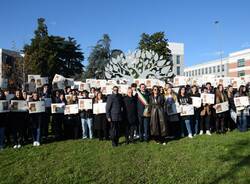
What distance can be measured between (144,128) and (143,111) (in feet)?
1.94

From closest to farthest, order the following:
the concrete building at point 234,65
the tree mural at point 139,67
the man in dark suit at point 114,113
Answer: the man in dark suit at point 114,113 → the tree mural at point 139,67 → the concrete building at point 234,65

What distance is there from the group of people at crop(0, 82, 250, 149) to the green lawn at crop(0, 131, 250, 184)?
26.3 inches

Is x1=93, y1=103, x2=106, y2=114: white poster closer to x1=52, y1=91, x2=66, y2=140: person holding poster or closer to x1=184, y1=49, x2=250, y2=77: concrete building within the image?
x1=52, y1=91, x2=66, y2=140: person holding poster

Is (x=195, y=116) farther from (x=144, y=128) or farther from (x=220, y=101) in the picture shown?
(x=144, y=128)

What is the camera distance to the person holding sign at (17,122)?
1195cm

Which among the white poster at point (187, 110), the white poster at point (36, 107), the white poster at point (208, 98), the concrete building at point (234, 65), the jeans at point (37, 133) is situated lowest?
the jeans at point (37, 133)

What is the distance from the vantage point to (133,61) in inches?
1056

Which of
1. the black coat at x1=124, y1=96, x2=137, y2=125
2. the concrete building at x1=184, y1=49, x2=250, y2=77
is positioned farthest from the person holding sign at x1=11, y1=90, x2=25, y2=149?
the concrete building at x1=184, y1=49, x2=250, y2=77

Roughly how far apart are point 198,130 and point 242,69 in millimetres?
83777

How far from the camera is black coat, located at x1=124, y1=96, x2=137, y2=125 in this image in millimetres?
12031

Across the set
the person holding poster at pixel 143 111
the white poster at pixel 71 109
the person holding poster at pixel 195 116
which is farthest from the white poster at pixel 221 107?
the white poster at pixel 71 109

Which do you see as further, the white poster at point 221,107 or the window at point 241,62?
the window at point 241,62

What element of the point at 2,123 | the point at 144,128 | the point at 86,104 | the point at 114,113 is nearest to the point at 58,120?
the point at 86,104

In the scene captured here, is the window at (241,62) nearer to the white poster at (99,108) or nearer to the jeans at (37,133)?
the white poster at (99,108)
